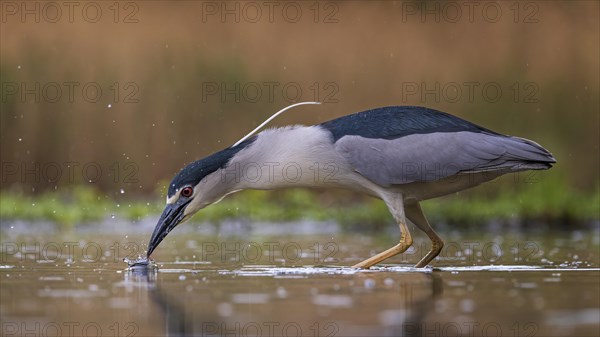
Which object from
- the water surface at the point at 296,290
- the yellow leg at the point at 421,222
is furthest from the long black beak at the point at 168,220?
the yellow leg at the point at 421,222

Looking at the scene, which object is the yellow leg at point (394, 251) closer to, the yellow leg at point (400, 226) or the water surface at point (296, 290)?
the yellow leg at point (400, 226)

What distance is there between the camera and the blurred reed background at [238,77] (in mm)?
14539

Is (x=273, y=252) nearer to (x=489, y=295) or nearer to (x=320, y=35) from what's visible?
(x=489, y=295)

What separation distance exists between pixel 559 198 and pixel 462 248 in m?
3.01

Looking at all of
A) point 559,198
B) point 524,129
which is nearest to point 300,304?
point 559,198

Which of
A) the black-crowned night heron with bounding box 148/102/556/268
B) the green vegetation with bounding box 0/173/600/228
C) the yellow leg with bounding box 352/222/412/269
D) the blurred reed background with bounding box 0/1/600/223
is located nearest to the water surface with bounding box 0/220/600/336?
the yellow leg with bounding box 352/222/412/269

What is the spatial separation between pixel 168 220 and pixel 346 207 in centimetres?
564

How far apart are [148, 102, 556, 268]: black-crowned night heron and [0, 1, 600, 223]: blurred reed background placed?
5.71 m

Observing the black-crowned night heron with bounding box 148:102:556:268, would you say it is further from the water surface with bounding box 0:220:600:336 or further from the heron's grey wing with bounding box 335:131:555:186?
the water surface with bounding box 0:220:600:336

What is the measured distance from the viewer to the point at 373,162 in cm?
814

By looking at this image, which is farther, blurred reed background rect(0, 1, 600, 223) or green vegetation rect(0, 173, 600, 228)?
blurred reed background rect(0, 1, 600, 223)

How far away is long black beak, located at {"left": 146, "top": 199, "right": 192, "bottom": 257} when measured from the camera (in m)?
8.04

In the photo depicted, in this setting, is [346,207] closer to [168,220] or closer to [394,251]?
[394,251]

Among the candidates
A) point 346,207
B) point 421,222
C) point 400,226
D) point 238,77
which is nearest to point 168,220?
point 400,226
